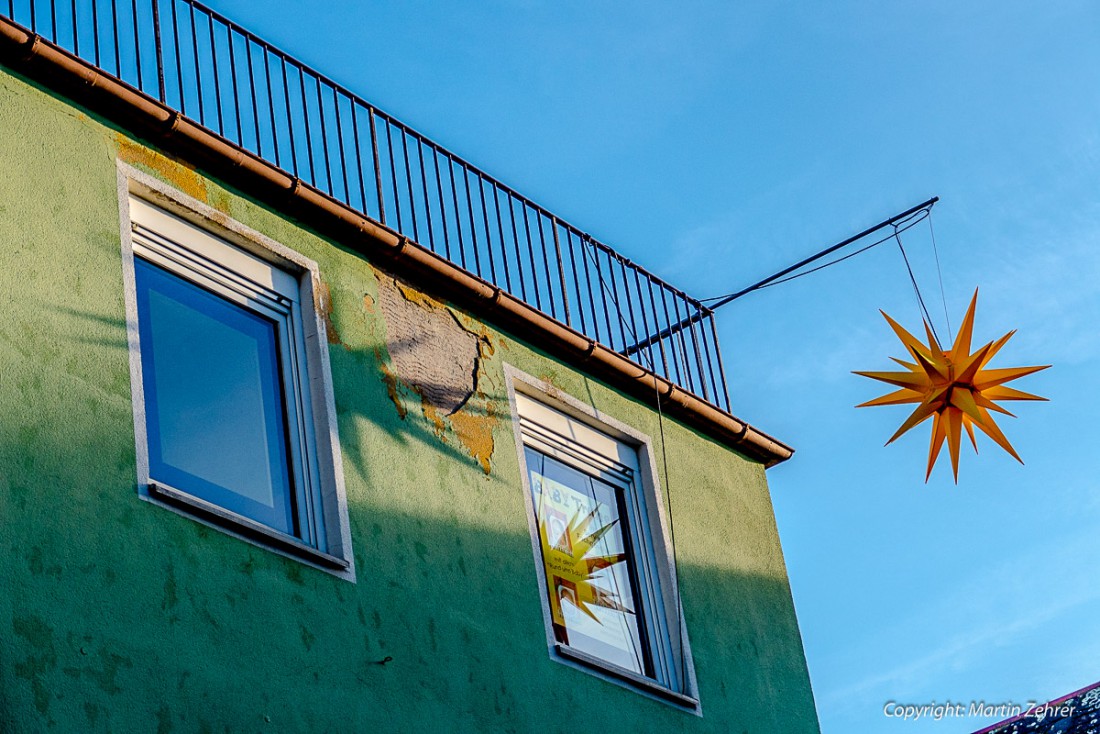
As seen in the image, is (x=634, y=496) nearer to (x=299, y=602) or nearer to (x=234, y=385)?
(x=234, y=385)

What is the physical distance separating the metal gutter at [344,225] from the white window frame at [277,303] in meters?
0.29

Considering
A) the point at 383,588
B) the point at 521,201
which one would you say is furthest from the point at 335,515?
the point at 521,201

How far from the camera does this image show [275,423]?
873cm

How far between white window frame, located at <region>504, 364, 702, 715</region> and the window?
160 cm

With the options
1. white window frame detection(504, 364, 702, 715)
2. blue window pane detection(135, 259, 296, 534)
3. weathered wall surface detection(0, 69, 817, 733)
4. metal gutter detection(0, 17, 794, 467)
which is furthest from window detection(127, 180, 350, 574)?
white window frame detection(504, 364, 702, 715)

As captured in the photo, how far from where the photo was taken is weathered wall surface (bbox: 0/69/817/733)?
23.0 ft

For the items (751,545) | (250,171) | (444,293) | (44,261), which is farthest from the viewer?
(751,545)

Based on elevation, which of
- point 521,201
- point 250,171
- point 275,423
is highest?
point 521,201

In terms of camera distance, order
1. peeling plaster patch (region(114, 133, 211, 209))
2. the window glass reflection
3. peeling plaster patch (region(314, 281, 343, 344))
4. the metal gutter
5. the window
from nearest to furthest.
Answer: the window, the metal gutter, peeling plaster patch (region(114, 133, 211, 209)), peeling plaster patch (region(314, 281, 343, 344)), the window glass reflection

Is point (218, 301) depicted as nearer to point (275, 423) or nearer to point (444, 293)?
point (275, 423)

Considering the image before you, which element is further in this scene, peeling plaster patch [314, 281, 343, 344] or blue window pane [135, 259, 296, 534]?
peeling plaster patch [314, 281, 343, 344]

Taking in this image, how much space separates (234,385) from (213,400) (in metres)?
0.20

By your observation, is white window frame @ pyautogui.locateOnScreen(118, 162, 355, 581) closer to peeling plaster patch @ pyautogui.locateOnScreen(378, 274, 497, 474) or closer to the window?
the window

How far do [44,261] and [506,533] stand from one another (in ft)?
9.87
